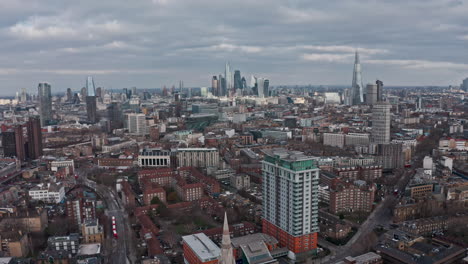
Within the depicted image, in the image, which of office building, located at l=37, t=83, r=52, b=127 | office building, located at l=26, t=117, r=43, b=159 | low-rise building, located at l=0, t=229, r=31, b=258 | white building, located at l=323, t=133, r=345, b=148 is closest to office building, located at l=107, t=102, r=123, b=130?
office building, located at l=37, t=83, r=52, b=127

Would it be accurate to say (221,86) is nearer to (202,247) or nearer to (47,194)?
(47,194)

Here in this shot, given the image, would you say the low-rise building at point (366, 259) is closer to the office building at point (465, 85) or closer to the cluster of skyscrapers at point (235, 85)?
the cluster of skyscrapers at point (235, 85)

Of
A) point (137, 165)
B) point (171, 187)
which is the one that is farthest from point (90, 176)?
point (171, 187)

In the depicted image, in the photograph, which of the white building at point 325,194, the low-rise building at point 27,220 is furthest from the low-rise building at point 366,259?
the low-rise building at point 27,220

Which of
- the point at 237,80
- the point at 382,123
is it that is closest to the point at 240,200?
the point at 382,123

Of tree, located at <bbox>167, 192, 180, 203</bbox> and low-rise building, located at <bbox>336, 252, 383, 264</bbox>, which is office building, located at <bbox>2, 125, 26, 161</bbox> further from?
low-rise building, located at <bbox>336, 252, 383, 264</bbox>
